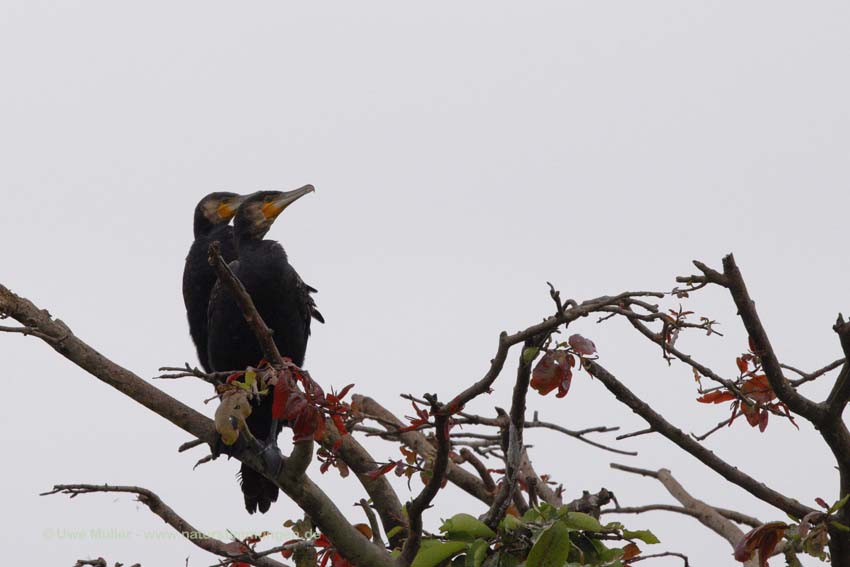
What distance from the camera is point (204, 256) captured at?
659cm

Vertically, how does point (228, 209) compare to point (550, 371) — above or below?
above

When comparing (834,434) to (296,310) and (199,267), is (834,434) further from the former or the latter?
(199,267)

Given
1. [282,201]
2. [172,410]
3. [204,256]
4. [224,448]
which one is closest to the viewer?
[172,410]

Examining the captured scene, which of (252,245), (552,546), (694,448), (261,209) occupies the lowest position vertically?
(552,546)

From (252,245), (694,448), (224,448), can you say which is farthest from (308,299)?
(694,448)

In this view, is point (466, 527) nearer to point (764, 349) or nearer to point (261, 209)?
point (764, 349)

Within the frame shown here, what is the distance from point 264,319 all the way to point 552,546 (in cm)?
215

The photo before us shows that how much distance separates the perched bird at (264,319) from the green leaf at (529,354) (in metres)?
1.76

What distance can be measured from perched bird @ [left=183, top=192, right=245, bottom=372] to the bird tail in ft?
4.88

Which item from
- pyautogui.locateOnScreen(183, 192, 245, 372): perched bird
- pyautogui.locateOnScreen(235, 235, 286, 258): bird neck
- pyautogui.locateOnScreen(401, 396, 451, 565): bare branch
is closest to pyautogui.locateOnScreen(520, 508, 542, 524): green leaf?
pyautogui.locateOnScreen(401, 396, 451, 565): bare branch

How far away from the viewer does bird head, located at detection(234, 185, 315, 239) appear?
511 centimetres

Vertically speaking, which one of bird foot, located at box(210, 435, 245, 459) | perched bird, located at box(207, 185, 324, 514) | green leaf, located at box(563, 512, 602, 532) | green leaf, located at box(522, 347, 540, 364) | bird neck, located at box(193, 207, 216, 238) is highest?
bird neck, located at box(193, 207, 216, 238)

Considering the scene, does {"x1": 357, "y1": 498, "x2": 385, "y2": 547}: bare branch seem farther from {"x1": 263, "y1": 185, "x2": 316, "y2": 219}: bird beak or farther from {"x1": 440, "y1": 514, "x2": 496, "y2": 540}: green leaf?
{"x1": 263, "y1": 185, "x2": 316, "y2": 219}: bird beak

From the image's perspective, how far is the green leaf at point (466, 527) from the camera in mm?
3113
